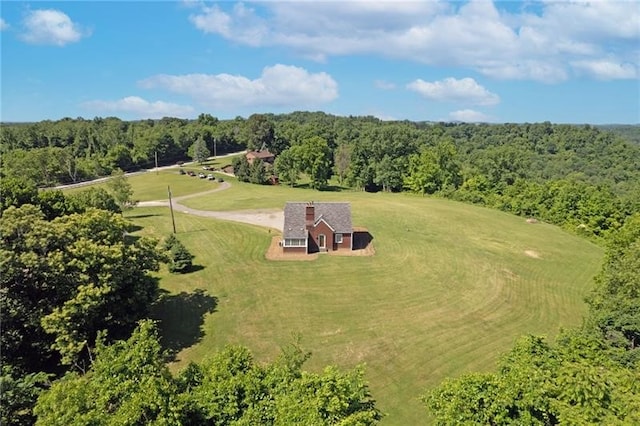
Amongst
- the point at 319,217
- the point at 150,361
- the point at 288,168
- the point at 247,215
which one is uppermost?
the point at 288,168

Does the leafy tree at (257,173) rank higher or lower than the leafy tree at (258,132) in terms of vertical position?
lower

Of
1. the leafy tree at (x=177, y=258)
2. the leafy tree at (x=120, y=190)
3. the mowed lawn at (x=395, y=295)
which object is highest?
the leafy tree at (x=120, y=190)

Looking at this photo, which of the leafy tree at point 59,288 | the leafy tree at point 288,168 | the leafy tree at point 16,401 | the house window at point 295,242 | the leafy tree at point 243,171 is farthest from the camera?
the leafy tree at point 243,171

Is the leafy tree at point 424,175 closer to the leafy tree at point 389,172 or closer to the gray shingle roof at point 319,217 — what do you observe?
the leafy tree at point 389,172

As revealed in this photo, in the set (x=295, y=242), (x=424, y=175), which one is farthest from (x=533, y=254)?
(x=424, y=175)

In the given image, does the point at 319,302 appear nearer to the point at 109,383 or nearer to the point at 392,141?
the point at 109,383

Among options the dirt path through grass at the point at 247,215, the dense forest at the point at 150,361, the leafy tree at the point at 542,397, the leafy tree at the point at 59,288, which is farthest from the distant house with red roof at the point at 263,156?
the leafy tree at the point at 542,397

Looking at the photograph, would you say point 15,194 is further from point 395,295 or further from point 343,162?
point 343,162

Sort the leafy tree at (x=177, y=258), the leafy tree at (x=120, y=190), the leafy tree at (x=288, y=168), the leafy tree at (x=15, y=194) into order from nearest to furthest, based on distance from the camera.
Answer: the leafy tree at (x=177, y=258), the leafy tree at (x=15, y=194), the leafy tree at (x=120, y=190), the leafy tree at (x=288, y=168)
